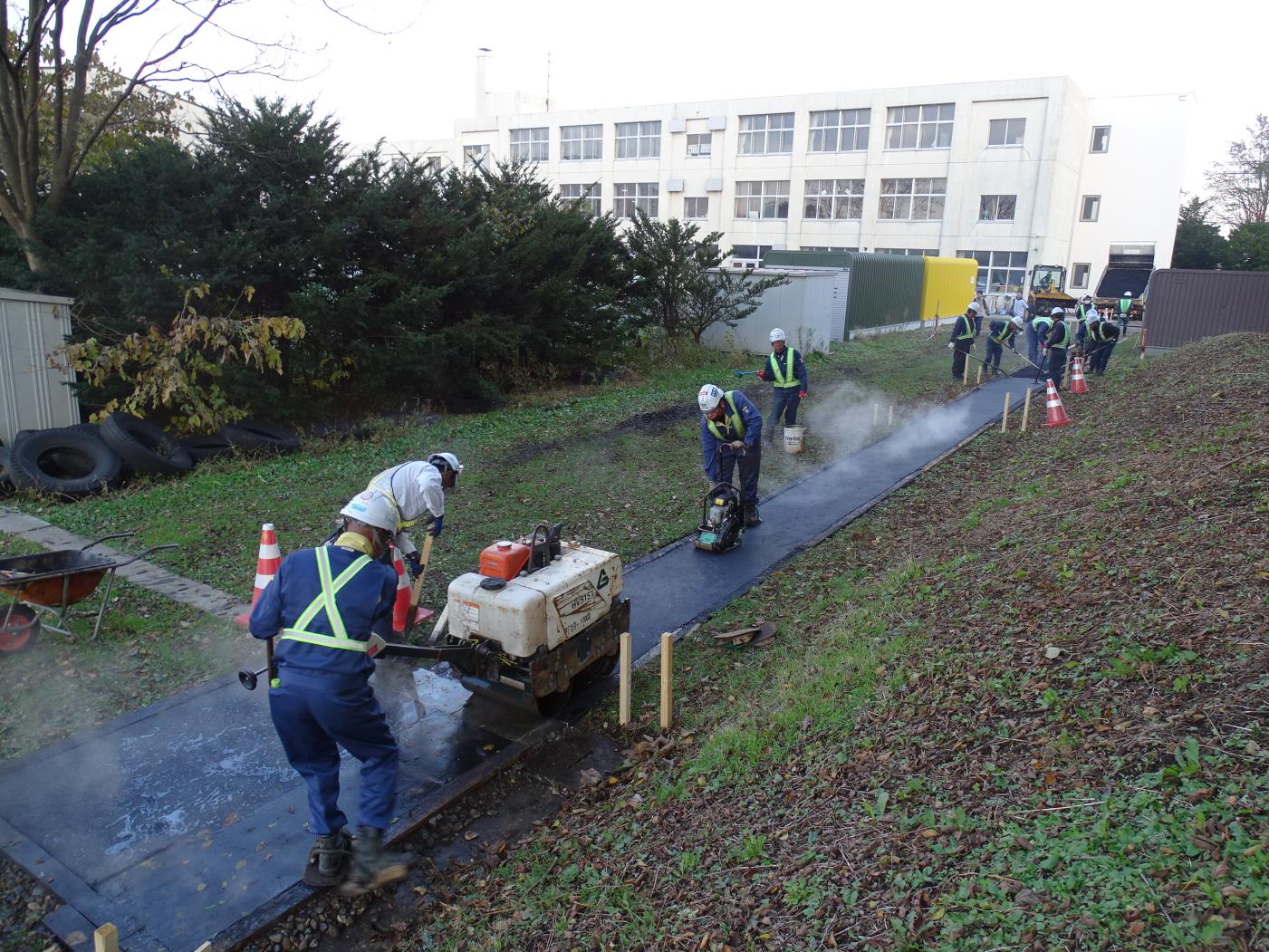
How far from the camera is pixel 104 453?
35.8 feet

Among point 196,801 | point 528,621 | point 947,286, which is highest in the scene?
point 947,286

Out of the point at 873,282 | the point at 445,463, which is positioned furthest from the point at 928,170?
the point at 445,463

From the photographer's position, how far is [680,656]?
6.79 m

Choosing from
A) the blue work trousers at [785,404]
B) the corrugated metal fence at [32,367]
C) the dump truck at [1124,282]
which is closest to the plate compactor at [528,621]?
the blue work trousers at [785,404]

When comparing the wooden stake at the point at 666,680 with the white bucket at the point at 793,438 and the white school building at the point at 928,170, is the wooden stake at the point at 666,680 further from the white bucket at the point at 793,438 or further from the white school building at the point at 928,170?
the white school building at the point at 928,170

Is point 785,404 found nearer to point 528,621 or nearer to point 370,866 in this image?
point 528,621

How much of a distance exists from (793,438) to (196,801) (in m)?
10.2

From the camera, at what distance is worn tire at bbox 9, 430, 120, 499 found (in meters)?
10.2

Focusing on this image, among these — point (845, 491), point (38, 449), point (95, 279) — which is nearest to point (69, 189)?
point (95, 279)

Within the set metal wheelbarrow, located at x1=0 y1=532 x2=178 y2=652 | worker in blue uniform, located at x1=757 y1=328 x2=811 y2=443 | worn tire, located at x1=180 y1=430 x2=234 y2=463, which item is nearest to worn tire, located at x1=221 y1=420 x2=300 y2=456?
worn tire, located at x1=180 y1=430 x2=234 y2=463

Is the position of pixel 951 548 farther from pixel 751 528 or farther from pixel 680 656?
pixel 680 656

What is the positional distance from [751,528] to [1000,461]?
4.97 m

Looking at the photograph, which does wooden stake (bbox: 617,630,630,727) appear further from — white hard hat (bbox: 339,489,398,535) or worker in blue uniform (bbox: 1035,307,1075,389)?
worker in blue uniform (bbox: 1035,307,1075,389)

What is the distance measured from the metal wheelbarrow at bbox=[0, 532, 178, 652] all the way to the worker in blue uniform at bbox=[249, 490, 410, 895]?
8.70 ft
